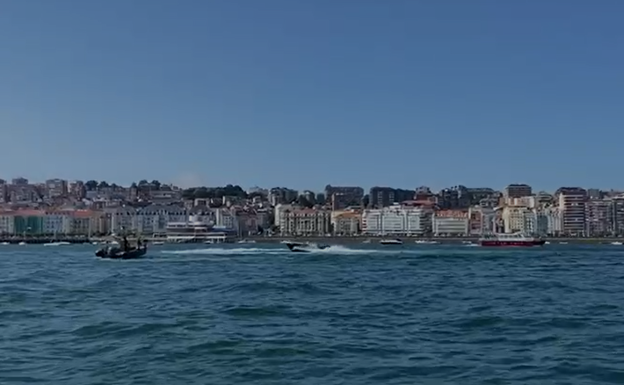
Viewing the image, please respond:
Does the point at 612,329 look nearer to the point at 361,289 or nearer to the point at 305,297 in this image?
the point at 305,297

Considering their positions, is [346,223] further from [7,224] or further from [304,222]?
[7,224]

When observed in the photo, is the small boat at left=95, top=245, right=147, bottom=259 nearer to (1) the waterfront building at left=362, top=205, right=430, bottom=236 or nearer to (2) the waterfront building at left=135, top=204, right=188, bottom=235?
(2) the waterfront building at left=135, top=204, right=188, bottom=235

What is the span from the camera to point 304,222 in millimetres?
147875

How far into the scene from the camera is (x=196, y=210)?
144375 millimetres

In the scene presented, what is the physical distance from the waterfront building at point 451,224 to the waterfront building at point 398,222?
→ 1878 mm

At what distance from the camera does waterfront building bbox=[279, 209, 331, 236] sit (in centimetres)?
14675

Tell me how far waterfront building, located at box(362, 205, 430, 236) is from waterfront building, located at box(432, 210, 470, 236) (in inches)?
73.9

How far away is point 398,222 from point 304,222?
16.6 meters

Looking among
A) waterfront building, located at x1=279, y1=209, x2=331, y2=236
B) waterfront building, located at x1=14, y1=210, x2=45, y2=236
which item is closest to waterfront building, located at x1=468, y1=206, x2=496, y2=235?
waterfront building, located at x1=279, y1=209, x2=331, y2=236

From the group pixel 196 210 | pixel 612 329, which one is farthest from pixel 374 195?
pixel 612 329

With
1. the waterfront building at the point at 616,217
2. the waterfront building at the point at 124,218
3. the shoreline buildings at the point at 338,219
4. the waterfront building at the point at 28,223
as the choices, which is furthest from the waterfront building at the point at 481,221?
the waterfront building at the point at 28,223

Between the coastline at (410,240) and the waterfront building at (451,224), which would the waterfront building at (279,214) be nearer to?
the coastline at (410,240)

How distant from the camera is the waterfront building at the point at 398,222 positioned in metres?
141

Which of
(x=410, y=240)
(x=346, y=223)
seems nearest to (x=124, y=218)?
(x=346, y=223)
